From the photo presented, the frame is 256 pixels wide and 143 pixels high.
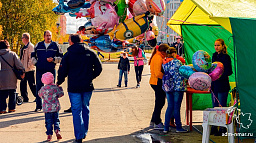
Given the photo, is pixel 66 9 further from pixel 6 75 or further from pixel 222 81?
pixel 222 81

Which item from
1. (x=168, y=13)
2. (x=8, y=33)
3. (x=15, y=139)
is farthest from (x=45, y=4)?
(x=168, y=13)

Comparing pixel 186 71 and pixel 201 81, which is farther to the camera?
pixel 186 71

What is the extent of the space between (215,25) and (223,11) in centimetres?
288

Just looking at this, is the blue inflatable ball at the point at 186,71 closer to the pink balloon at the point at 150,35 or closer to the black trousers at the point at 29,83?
the pink balloon at the point at 150,35

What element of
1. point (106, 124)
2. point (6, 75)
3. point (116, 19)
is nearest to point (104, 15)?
point (116, 19)

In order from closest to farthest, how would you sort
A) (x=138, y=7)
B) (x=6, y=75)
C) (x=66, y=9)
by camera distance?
(x=138, y=7)
(x=6, y=75)
(x=66, y=9)

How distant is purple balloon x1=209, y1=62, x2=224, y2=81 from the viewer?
23.8ft

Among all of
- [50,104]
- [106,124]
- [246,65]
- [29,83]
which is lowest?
[106,124]

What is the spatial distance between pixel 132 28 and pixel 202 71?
2913 mm

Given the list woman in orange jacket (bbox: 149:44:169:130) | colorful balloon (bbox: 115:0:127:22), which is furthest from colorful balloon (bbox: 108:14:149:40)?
woman in orange jacket (bbox: 149:44:169:130)

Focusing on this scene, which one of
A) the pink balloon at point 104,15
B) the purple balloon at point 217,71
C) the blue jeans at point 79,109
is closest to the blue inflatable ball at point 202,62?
the purple balloon at point 217,71

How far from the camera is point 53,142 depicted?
751 centimetres

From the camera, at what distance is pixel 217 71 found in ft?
23.8

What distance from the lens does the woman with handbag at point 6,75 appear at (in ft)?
34.1
